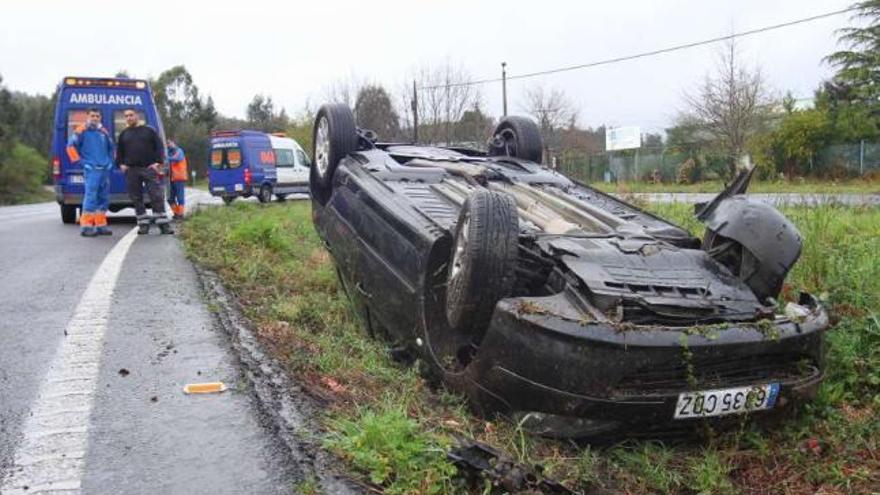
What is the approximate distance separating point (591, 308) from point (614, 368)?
296 mm

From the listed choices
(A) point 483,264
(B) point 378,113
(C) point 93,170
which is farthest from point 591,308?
(B) point 378,113

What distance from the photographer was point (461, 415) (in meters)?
3.30

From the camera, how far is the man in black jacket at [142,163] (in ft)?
30.6

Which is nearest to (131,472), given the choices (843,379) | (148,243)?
(843,379)

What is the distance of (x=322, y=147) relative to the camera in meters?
5.95

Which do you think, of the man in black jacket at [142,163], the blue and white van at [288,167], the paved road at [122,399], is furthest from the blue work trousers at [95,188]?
the blue and white van at [288,167]

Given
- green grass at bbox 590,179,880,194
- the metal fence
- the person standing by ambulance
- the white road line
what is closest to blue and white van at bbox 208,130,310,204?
the metal fence

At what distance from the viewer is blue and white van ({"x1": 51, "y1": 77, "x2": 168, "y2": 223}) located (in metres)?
11.7

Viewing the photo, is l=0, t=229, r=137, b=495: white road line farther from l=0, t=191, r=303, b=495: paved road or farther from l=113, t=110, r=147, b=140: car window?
l=113, t=110, r=147, b=140: car window

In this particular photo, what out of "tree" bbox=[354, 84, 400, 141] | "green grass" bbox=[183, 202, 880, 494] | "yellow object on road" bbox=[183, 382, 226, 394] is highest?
"tree" bbox=[354, 84, 400, 141]

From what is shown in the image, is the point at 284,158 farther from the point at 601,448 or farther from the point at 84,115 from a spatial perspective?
the point at 601,448

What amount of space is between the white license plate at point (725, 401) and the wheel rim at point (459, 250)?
3.41 ft

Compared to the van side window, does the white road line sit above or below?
below

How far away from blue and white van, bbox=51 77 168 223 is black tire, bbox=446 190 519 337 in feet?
30.6
